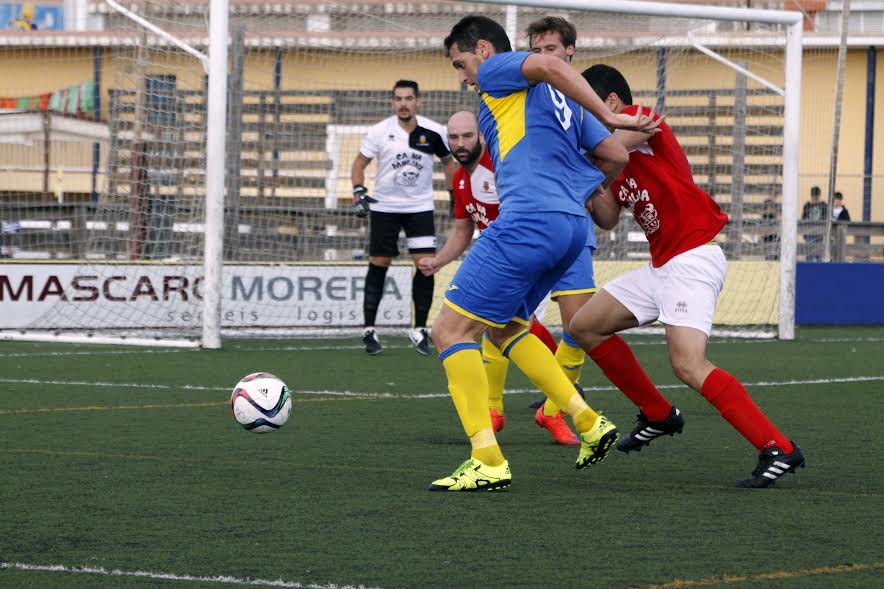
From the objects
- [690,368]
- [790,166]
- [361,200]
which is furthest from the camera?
[790,166]

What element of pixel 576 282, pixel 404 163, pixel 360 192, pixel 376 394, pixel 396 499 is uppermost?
pixel 404 163

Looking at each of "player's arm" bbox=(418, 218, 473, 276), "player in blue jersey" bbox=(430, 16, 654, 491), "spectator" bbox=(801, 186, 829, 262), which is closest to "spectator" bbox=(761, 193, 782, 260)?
"spectator" bbox=(801, 186, 829, 262)

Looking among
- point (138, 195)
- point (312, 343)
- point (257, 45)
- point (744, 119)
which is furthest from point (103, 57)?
point (744, 119)

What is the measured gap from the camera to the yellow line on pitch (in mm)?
3738

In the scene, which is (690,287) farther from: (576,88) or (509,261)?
(576,88)

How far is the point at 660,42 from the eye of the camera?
17.3 m

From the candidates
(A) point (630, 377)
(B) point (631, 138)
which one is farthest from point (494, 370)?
(B) point (631, 138)

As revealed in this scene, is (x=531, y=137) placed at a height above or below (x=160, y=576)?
above

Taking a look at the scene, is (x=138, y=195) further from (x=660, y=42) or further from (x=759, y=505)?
(x=759, y=505)

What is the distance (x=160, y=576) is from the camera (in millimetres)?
3807

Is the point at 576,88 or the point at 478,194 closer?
the point at 576,88

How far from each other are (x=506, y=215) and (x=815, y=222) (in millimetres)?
14999

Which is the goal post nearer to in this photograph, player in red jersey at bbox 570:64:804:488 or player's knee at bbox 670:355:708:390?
player in red jersey at bbox 570:64:804:488

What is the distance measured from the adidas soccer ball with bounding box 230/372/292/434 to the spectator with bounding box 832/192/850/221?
1549cm
